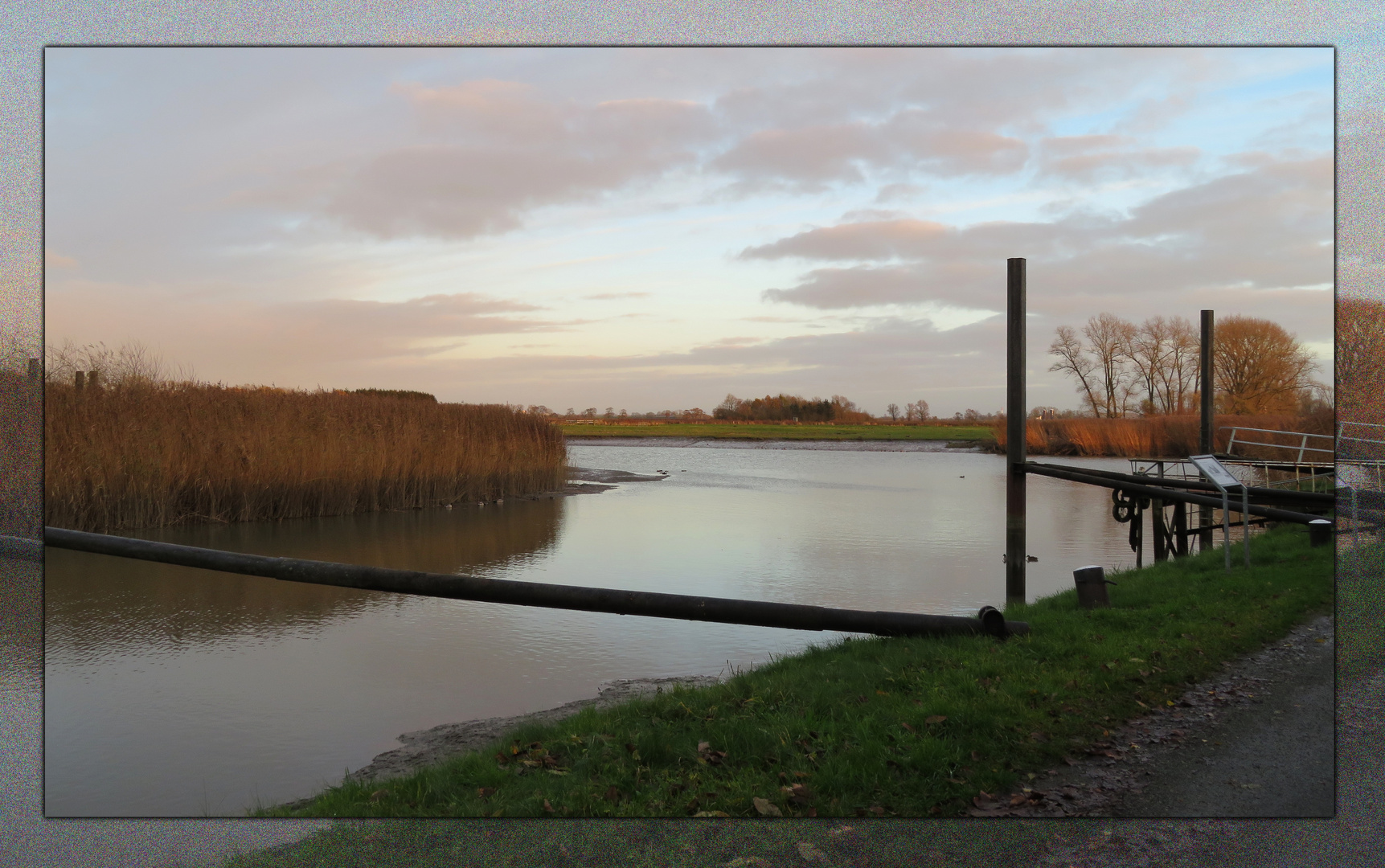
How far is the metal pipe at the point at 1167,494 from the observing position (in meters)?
5.41

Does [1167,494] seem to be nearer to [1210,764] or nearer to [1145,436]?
[1210,764]

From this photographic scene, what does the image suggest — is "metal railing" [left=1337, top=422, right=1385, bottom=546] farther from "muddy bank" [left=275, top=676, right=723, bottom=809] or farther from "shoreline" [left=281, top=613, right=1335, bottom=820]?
"muddy bank" [left=275, top=676, right=723, bottom=809]

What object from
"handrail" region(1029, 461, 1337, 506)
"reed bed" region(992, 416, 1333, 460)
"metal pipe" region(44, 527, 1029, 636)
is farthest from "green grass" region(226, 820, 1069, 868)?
"reed bed" region(992, 416, 1333, 460)

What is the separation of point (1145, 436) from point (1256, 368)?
1222 cm

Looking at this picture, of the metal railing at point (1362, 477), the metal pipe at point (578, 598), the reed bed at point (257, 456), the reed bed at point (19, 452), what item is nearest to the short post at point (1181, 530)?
the metal railing at point (1362, 477)

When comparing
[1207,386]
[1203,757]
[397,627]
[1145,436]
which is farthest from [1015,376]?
[1145,436]

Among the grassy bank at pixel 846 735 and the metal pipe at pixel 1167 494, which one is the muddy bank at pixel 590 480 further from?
the grassy bank at pixel 846 735

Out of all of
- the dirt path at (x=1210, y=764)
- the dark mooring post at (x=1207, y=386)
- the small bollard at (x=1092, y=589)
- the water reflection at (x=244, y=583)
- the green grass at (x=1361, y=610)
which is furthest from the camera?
the dark mooring post at (x=1207, y=386)

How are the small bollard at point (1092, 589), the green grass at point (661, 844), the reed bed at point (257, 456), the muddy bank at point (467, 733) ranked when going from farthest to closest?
the reed bed at point (257, 456) < the small bollard at point (1092, 589) < the muddy bank at point (467, 733) < the green grass at point (661, 844)

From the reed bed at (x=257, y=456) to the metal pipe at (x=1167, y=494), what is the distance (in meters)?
9.33

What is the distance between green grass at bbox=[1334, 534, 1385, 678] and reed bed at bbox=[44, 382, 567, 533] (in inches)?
400

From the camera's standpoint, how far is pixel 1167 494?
5676 millimetres

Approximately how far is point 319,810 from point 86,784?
196cm

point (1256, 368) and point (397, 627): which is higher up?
point (1256, 368)
